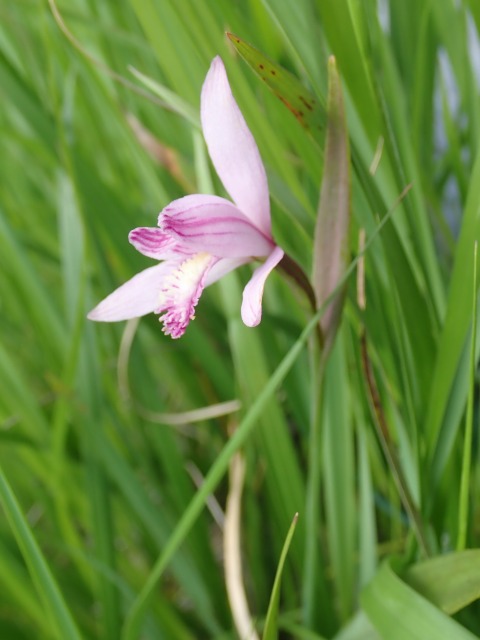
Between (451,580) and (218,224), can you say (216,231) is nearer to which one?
(218,224)

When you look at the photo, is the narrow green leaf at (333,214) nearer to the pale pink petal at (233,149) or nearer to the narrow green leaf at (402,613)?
the pale pink petal at (233,149)

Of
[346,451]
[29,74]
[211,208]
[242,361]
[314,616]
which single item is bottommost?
[314,616]

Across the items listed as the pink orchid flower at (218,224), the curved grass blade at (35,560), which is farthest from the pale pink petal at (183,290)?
the curved grass blade at (35,560)

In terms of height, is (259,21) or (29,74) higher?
(29,74)

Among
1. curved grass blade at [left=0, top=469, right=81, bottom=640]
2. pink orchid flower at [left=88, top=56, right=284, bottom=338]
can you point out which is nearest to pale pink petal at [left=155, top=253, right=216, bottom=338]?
pink orchid flower at [left=88, top=56, right=284, bottom=338]

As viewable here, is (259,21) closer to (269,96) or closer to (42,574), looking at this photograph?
(269,96)

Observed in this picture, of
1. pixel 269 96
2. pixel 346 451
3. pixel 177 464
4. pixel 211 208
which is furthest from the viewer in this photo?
pixel 177 464

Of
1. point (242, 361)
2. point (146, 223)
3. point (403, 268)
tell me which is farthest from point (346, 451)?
point (146, 223)
